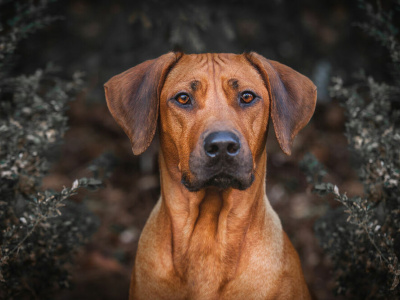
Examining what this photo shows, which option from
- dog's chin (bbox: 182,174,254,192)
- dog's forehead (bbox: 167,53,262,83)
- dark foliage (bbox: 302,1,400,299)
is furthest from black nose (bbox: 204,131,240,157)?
dark foliage (bbox: 302,1,400,299)

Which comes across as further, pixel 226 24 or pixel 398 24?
pixel 226 24

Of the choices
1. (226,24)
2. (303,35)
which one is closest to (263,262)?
(226,24)

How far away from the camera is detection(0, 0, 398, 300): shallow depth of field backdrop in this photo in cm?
503

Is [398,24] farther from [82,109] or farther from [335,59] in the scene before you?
[82,109]

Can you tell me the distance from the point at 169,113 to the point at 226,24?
2.26 meters

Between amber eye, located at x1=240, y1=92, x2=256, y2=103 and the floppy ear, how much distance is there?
0.55 feet

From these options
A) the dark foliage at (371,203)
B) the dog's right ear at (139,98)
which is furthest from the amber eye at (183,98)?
the dark foliage at (371,203)

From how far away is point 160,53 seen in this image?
5.18m

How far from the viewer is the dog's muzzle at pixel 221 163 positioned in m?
2.72

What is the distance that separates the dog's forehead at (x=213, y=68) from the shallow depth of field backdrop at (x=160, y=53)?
141 centimetres

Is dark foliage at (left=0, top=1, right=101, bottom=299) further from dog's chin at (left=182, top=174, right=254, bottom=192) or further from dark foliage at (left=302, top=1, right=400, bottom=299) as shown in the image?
dark foliage at (left=302, top=1, right=400, bottom=299)

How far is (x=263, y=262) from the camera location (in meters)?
3.11

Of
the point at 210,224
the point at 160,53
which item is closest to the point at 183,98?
the point at 210,224

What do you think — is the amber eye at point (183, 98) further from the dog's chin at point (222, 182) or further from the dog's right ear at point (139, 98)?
the dog's chin at point (222, 182)
